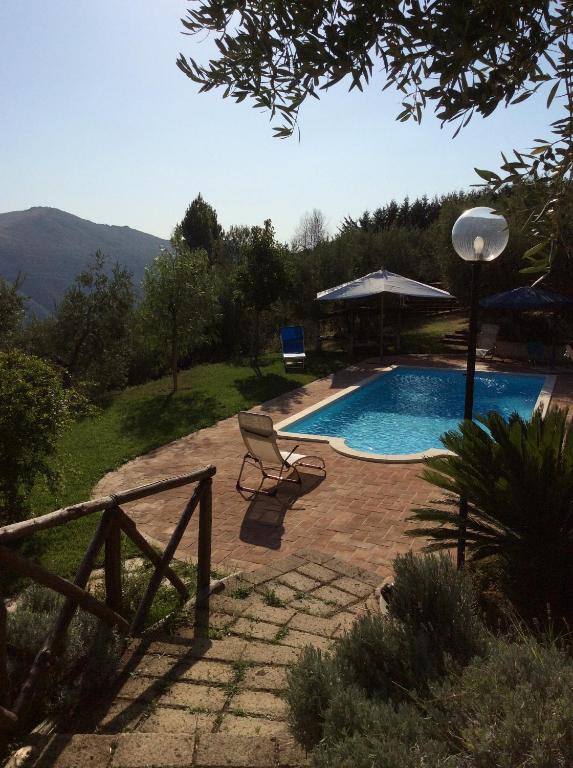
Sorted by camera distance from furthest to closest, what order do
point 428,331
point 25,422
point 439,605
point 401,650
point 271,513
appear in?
point 428,331 → point 271,513 → point 25,422 → point 439,605 → point 401,650

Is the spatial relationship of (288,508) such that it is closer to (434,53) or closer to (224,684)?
(224,684)

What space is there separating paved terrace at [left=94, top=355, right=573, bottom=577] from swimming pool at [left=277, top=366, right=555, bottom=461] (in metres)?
1.03

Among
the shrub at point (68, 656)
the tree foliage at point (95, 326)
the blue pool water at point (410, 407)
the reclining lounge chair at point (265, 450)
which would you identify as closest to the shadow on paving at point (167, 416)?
the blue pool water at point (410, 407)

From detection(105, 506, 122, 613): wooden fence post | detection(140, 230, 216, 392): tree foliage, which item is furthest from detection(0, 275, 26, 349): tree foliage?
detection(105, 506, 122, 613): wooden fence post

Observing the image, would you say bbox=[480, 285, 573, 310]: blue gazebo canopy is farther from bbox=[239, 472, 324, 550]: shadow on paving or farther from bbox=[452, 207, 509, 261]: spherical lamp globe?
bbox=[452, 207, 509, 261]: spherical lamp globe

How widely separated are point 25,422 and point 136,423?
18.1ft

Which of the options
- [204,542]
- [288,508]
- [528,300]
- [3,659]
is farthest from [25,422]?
[528,300]

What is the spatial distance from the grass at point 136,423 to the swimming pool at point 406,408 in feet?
5.25

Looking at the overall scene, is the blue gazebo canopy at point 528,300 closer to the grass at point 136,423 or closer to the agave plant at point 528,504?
the grass at point 136,423

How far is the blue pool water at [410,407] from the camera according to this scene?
11427 mm

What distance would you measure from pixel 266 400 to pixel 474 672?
36.1 feet

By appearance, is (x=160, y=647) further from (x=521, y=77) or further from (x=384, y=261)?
(x=384, y=261)

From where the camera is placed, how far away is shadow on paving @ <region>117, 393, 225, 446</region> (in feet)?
34.3

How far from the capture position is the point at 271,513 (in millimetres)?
6617
